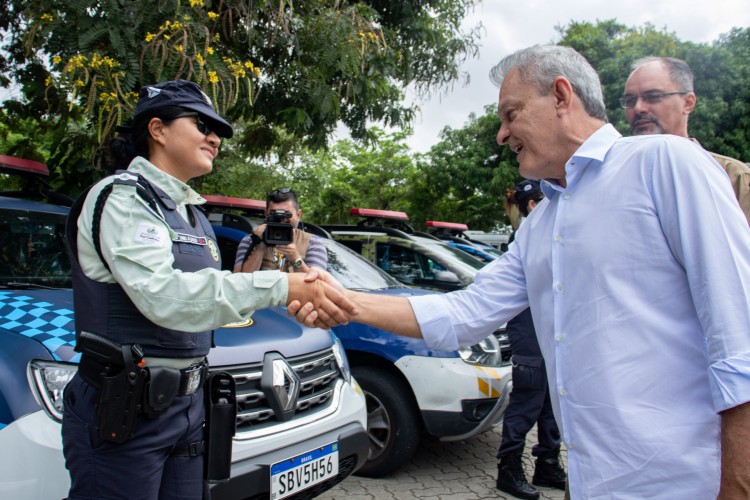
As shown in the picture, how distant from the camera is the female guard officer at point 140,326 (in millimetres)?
1736

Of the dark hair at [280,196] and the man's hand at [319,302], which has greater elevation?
the dark hair at [280,196]

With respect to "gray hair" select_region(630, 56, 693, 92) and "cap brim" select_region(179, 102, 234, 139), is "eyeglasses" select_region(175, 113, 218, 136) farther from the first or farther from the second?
"gray hair" select_region(630, 56, 693, 92)

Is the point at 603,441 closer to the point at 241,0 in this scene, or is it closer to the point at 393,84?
the point at 241,0

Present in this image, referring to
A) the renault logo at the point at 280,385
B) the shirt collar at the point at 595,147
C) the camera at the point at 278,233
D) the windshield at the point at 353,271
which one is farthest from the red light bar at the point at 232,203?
the shirt collar at the point at 595,147

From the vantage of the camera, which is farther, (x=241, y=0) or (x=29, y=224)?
(x=241, y=0)

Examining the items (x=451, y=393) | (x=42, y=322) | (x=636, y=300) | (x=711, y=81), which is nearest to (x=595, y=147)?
(x=636, y=300)

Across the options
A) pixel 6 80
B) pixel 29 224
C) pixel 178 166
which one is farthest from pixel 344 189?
pixel 178 166

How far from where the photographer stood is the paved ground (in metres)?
3.73

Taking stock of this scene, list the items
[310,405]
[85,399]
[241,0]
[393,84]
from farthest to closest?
1. [393,84]
2. [241,0]
3. [310,405]
4. [85,399]

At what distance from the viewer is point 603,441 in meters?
1.35

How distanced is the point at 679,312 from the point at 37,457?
2.03 metres

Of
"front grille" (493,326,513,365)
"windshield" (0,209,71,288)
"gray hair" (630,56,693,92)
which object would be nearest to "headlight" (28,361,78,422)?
"windshield" (0,209,71,288)

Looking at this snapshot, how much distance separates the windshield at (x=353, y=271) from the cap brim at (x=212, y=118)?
2366 millimetres

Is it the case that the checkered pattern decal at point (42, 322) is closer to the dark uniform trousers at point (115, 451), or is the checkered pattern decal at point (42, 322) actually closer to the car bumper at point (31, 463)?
the car bumper at point (31, 463)
